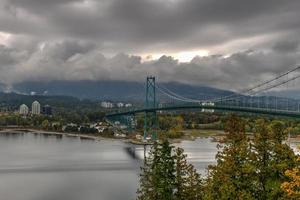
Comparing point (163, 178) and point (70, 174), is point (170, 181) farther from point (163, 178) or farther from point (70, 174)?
point (70, 174)

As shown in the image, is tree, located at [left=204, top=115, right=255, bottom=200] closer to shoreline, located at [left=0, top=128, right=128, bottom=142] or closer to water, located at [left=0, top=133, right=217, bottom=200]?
water, located at [left=0, top=133, right=217, bottom=200]

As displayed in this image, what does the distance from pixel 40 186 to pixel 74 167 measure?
43.8 feet

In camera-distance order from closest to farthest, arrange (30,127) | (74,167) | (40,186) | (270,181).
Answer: (270,181) < (40,186) < (74,167) < (30,127)

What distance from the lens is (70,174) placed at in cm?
4644

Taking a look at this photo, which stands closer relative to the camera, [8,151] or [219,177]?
[219,177]

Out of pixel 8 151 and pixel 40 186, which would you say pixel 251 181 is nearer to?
pixel 40 186

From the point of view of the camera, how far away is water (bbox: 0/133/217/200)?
3552 centimetres

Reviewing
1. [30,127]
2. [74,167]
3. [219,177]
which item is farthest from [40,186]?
[30,127]

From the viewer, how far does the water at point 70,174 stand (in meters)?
35.5

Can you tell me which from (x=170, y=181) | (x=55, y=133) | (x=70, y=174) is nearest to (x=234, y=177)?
(x=170, y=181)

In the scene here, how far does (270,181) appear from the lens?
14141 mm

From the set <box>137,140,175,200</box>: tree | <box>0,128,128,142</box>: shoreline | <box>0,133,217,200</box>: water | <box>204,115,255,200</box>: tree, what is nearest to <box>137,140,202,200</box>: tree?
<box>137,140,175,200</box>: tree

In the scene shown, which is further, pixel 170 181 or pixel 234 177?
pixel 170 181

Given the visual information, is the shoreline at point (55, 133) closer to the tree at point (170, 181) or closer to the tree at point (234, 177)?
the tree at point (170, 181)
